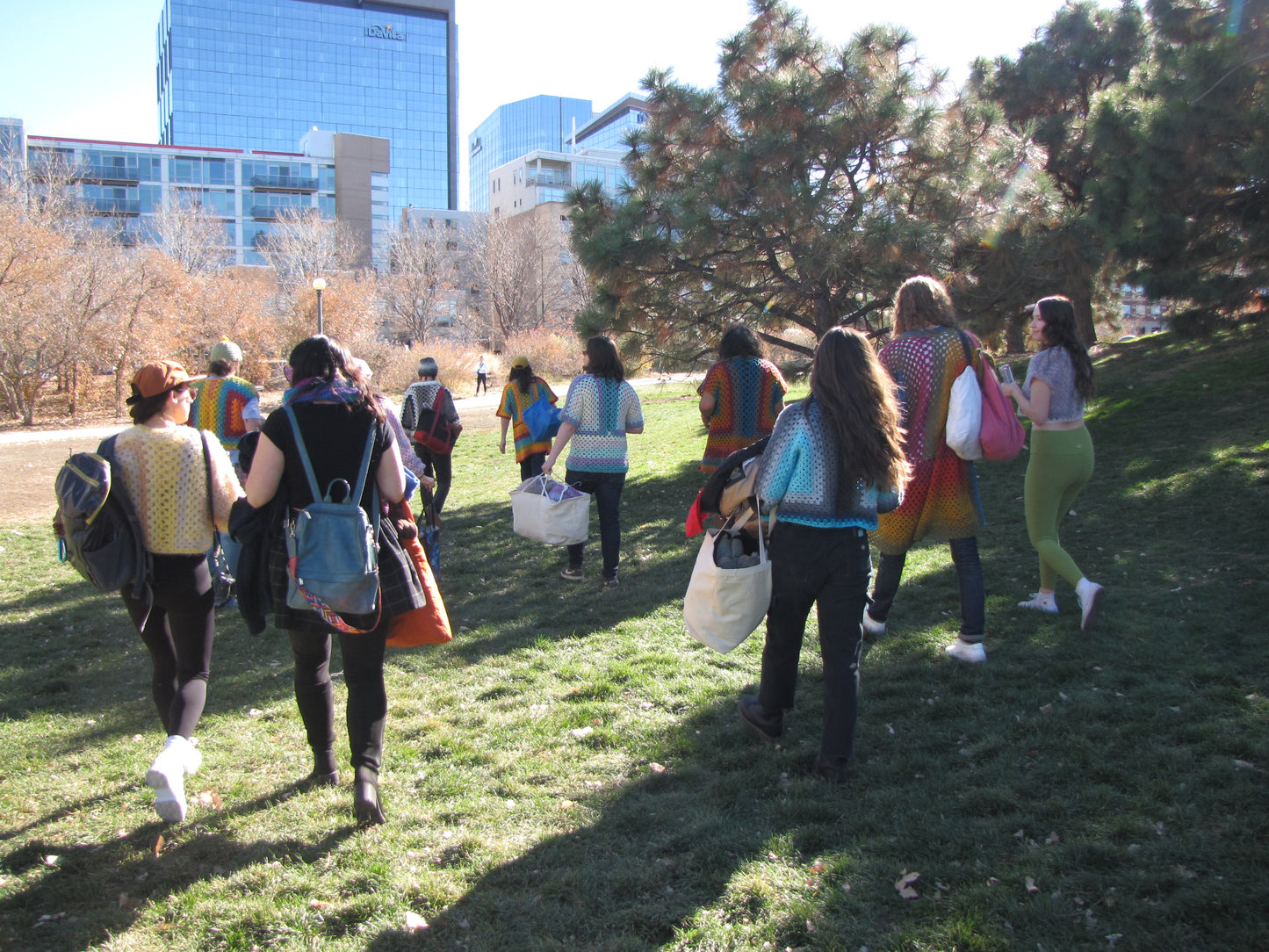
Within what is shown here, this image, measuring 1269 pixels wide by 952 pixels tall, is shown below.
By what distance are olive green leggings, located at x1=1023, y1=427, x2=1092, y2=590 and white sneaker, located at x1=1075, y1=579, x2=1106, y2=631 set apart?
0.32 feet

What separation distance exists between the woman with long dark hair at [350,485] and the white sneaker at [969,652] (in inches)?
103

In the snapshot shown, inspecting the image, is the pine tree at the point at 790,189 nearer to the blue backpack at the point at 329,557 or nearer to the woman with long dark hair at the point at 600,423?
the woman with long dark hair at the point at 600,423

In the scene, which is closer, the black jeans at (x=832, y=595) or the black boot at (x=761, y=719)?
the black jeans at (x=832, y=595)

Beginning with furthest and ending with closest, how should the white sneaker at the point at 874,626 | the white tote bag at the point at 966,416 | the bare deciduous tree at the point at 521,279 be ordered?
the bare deciduous tree at the point at 521,279
the white sneaker at the point at 874,626
the white tote bag at the point at 966,416

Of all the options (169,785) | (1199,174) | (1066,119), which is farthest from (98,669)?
(1066,119)

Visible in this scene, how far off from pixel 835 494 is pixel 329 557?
1.68m

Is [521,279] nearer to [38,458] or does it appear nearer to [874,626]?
[38,458]

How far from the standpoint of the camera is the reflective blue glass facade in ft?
566

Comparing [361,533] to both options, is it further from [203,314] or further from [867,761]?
[203,314]

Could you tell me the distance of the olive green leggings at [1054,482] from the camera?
4.55 m

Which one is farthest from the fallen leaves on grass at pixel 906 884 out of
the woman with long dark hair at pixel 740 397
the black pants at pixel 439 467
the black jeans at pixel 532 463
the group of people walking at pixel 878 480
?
the black pants at pixel 439 467

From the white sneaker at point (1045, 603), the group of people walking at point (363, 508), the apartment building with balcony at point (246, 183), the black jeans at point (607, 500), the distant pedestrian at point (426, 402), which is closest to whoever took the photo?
the group of people walking at point (363, 508)

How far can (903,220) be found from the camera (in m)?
8.27

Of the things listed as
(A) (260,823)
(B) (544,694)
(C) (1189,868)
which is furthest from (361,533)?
(C) (1189,868)
